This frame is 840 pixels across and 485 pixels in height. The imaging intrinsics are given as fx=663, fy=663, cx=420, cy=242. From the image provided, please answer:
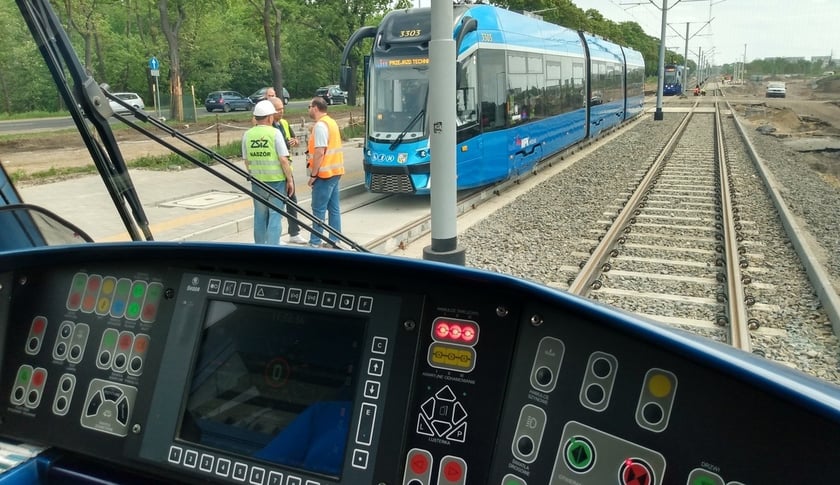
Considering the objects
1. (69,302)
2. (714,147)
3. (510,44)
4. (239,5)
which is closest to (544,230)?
(510,44)

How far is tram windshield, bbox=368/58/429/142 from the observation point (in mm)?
12148

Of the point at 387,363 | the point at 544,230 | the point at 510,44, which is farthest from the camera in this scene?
the point at 510,44

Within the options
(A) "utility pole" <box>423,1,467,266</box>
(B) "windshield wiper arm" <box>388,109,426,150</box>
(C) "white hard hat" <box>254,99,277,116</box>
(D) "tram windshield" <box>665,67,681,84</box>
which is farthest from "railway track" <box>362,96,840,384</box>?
(D) "tram windshield" <box>665,67,681,84</box>

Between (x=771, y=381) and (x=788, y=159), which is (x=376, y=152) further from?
(x=788, y=159)

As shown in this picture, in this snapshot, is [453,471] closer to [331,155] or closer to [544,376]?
[544,376]

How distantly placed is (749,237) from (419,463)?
8954mm

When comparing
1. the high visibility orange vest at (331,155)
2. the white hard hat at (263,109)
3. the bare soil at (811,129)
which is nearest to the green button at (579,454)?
the white hard hat at (263,109)

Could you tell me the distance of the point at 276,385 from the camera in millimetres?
1994

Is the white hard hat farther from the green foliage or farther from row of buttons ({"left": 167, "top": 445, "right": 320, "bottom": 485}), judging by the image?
the green foliage

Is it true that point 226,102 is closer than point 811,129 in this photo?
No

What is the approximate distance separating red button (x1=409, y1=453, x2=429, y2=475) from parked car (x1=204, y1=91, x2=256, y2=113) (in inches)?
1766

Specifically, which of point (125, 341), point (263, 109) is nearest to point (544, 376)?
point (125, 341)

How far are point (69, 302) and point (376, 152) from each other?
409 inches

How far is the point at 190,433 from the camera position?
1.97 metres
